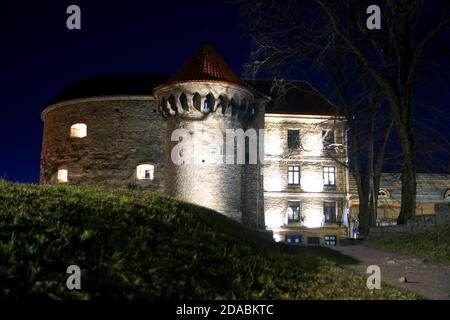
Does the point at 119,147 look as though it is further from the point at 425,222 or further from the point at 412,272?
the point at 412,272

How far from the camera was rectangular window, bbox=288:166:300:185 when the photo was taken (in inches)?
1161

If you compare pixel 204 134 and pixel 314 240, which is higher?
pixel 204 134

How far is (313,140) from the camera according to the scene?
1180 inches

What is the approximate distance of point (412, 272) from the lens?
34.2ft

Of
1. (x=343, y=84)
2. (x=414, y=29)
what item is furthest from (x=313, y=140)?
(x=414, y=29)

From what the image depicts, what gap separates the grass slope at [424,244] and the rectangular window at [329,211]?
44.5 feet

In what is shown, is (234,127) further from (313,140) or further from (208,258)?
(208,258)

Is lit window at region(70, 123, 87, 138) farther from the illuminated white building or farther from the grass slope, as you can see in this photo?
the grass slope

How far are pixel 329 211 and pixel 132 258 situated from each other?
24207mm

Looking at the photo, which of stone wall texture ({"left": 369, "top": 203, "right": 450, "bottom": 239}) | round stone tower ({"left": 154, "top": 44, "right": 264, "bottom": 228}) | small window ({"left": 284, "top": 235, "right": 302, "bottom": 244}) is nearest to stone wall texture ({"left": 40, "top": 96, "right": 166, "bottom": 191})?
round stone tower ({"left": 154, "top": 44, "right": 264, "bottom": 228})

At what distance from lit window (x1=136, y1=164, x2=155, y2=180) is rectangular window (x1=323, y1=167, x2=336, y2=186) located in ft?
34.3

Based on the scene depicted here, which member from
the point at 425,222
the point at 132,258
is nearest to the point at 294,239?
the point at 425,222

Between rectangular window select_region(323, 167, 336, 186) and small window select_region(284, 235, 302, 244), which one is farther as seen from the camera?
rectangular window select_region(323, 167, 336, 186)
